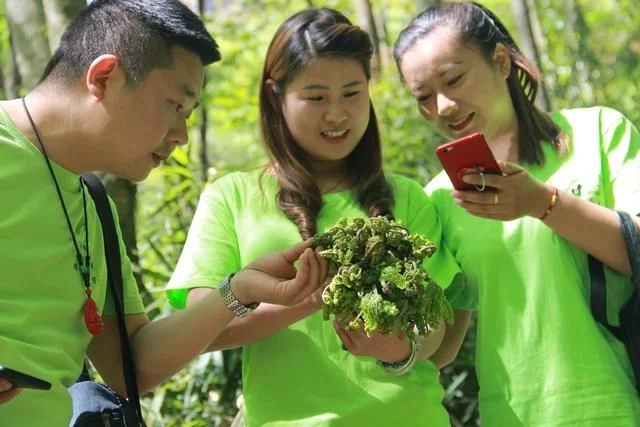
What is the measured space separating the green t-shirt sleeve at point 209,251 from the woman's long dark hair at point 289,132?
177mm

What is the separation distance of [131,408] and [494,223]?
3.96 feet

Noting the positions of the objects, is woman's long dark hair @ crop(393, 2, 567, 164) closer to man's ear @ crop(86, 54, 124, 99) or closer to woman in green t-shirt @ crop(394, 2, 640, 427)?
woman in green t-shirt @ crop(394, 2, 640, 427)

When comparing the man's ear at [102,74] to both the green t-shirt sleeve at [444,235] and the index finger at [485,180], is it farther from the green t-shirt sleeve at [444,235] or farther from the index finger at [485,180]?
the green t-shirt sleeve at [444,235]

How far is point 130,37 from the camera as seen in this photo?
2584 mm

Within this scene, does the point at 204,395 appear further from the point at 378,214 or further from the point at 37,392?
the point at 37,392

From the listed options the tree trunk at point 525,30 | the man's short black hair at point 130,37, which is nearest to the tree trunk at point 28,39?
the man's short black hair at point 130,37

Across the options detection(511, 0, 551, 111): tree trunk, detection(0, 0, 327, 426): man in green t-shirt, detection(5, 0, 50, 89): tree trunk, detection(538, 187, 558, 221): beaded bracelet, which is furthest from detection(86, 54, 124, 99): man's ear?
detection(511, 0, 551, 111): tree trunk

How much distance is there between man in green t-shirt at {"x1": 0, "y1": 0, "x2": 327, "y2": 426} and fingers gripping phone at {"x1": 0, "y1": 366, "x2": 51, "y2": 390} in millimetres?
105

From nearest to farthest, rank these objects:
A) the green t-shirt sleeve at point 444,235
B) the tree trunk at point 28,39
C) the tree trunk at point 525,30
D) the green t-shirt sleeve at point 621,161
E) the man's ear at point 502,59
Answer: the green t-shirt sleeve at point 621,161, the green t-shirt sleeve at point 444,235, the man's ear at point 502,59, the tree trunk at point 28,39, the tree trunk at point 525,30

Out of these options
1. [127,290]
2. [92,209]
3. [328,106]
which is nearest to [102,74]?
[92,209]

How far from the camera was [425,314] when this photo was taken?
98.7 inches

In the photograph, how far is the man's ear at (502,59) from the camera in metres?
3.22

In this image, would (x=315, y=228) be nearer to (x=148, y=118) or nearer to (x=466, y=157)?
(x=466, y=157)

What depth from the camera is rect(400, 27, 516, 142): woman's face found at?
3.12m
